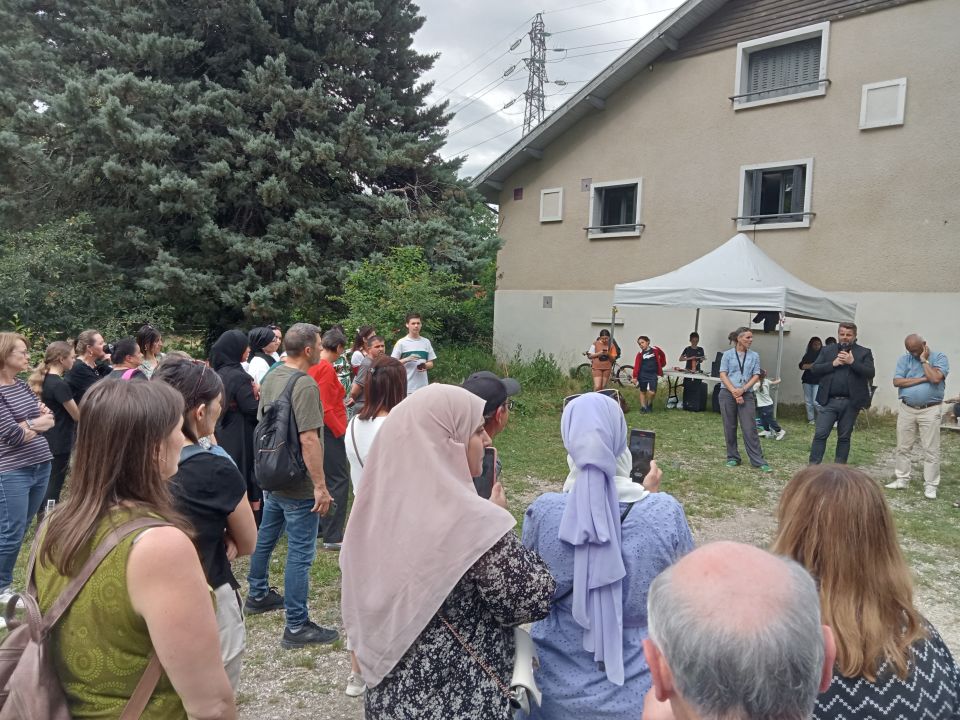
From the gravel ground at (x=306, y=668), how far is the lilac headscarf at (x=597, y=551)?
1846 mm

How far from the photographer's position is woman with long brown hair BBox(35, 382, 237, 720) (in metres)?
1.44

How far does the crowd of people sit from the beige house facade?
12.5 metres

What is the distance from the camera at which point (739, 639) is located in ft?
3.13

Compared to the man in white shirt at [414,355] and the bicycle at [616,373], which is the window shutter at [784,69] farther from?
the man in white shirt at [414,355]

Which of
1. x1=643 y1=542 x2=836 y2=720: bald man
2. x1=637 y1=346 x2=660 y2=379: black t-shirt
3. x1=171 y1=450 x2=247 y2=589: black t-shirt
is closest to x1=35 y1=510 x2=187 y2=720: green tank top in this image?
x1=171 y1=450 x2=247 y2=589: black t-shirt

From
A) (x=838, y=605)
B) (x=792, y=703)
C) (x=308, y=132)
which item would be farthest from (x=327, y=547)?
(x=308, y=132)

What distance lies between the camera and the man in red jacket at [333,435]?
4.96 metres

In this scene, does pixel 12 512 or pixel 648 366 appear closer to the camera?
pixel 12 512

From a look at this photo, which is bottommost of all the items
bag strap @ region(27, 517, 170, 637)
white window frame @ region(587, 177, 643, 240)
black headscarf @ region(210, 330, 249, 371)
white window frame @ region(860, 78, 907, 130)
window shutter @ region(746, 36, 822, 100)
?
bag strap @ region(27, 517, 170, 637)

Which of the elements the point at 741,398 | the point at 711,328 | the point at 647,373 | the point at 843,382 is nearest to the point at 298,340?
the point at 741,398

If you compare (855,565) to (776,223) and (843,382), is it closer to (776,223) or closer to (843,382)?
(843,382)

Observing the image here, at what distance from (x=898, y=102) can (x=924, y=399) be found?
797 centimetres

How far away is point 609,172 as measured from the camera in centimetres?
1612

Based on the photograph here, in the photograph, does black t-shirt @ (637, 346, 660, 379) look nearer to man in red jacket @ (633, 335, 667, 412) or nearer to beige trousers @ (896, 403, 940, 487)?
man in red jacket @ (633, 335, 667, 412)
